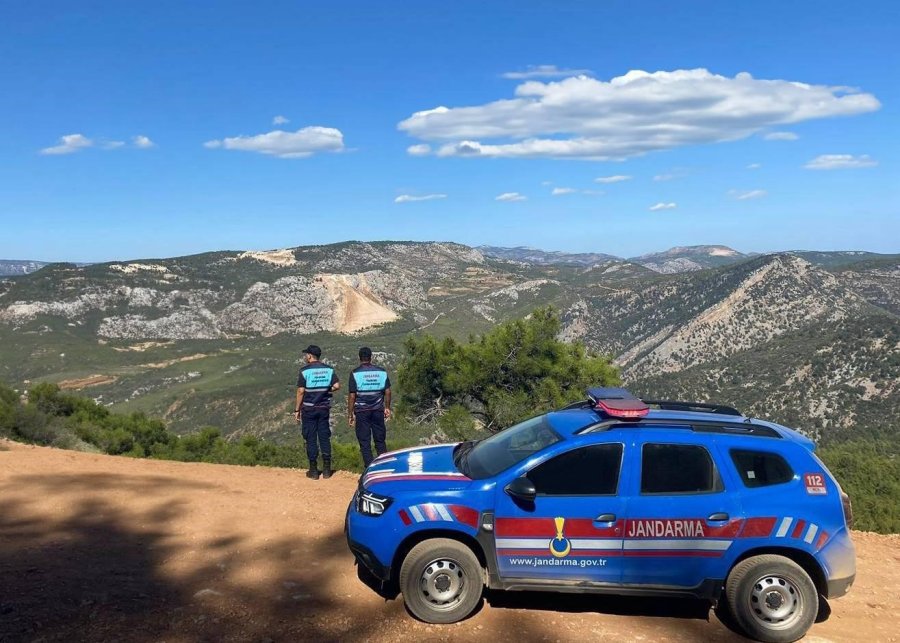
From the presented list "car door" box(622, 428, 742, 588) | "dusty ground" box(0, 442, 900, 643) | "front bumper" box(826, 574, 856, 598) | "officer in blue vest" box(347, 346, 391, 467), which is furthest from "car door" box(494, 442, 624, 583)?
"officer in blue vest" box(347, 346, 391, 467)

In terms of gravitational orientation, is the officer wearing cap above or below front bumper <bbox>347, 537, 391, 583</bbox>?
above

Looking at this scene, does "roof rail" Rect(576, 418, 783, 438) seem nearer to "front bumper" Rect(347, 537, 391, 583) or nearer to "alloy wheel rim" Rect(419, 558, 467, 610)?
"alloy wheel rim" Rect(419, 558, 467, 610)

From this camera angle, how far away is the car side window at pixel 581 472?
5.11 m

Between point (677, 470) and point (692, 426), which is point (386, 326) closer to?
point (692, 426)

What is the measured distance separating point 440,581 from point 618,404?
2301 mm

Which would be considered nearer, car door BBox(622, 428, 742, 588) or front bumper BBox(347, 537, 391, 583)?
car door BBox(622, 428, 742, 588)

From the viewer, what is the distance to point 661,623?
17.2 feet

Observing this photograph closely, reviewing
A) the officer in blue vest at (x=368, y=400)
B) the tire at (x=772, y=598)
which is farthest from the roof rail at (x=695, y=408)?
the officer in blue vest at (x=368, y=400)

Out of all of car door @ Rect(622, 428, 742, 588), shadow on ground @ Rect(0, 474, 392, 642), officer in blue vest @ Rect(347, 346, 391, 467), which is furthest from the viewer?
officer in blue vest @ Rect(347, 346, 391, 467)

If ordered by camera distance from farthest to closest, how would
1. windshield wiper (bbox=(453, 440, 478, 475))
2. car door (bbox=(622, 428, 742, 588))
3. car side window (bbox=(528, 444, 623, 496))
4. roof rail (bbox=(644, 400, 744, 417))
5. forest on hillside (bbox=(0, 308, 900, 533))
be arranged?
forest on hillside (bbox=(0, 308, 900, 533)) → roof rail (bbox=(644, 400, 744, 417)) → windshield wiper (bbox=(453, 440, 478, 475)) → car side window (bbox=(528, 444, 623, 496)) → car door (bbox=(622, 428, 742, 588))

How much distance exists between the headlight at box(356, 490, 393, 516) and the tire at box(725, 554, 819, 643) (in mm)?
3041

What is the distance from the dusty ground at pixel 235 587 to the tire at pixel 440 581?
0.14 metres

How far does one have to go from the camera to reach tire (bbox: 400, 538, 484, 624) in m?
5.07

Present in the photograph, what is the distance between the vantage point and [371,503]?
209 inches
